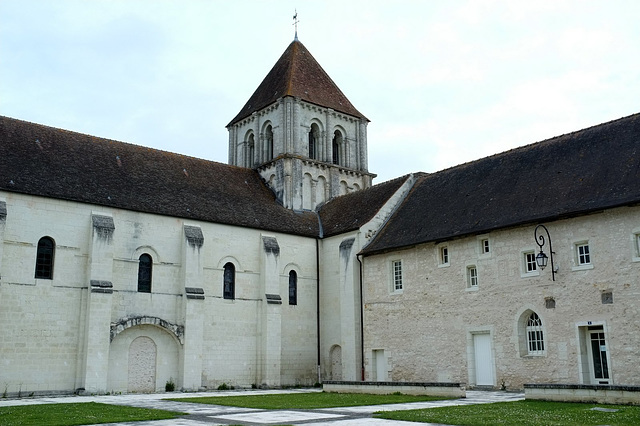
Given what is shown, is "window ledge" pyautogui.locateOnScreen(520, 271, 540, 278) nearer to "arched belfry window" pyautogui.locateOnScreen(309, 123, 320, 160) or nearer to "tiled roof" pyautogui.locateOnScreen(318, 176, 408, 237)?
"tiled roof" pyautogui.locateOnScreen(318, 176, 408, 237)

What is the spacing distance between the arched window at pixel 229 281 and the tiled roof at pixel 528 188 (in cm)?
685

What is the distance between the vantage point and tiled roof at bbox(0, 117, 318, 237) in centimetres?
2867

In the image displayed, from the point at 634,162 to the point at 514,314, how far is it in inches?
284

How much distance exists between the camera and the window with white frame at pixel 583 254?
78.4 feet

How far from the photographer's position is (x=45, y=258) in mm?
27625

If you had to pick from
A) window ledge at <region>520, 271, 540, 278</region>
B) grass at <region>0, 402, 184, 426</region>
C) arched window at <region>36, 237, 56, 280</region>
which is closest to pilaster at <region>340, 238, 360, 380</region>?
window ledge at <region>520, 271, 540, 278</region>

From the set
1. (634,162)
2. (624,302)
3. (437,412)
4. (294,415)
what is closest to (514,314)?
(624,302)

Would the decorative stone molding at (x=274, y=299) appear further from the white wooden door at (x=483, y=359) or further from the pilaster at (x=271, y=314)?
the white wooden door at (x=483, y=359)

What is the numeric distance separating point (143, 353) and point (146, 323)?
1.38 m

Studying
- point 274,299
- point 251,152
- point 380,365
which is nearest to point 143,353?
point 274,299

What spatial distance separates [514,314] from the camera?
25.6 meters

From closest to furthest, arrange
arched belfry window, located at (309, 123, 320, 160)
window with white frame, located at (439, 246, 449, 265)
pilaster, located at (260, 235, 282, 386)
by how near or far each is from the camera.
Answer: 1. window with white frame, located at (439, 246, 449, 265)
2. pilaster, located at (260, 235, 282, 386)
3. arched belfry window, located at (309, 123, 320, 160)

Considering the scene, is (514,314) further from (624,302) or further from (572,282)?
(624,302)

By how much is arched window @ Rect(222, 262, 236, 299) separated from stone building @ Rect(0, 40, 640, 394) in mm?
73
